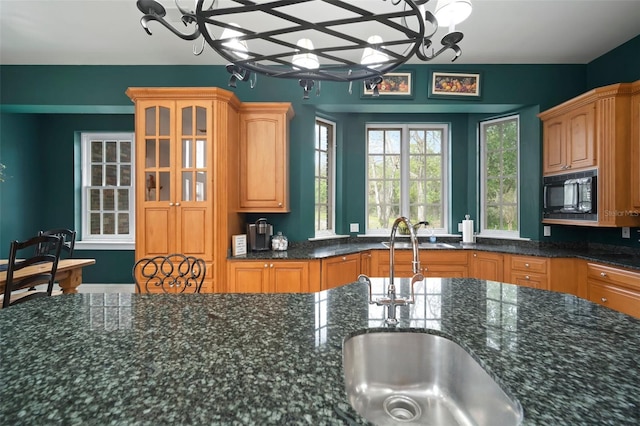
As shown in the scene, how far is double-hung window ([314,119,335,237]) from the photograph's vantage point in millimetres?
3805

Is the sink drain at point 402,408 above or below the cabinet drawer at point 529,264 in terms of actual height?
below

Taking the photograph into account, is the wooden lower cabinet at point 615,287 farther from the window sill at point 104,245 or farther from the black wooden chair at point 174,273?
the window sill at point 104,245

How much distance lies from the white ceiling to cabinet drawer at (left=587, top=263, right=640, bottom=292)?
2267mm

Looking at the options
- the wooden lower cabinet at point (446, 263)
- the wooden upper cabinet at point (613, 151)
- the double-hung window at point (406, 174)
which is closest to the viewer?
the wooden upper cabinet at point (613, 151)

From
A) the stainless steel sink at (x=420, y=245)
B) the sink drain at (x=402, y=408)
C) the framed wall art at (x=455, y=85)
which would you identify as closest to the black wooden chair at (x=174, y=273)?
the sink drain at (x=402, y=408)

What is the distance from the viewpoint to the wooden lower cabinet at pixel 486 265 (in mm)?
3189

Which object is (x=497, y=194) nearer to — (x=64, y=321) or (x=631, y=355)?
(x=631, y=355)

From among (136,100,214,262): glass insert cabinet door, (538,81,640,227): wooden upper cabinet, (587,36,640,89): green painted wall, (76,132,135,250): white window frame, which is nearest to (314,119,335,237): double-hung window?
(136,100,214,262): glass insert cabinet door

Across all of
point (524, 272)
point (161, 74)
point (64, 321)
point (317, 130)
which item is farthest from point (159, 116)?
point (524, 272)

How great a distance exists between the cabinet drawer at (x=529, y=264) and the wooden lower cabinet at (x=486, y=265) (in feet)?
0.42

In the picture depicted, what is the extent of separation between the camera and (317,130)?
3799 mm

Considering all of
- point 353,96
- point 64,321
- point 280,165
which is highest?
point 353,96

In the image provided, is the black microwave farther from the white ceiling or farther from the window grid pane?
the white ceiling

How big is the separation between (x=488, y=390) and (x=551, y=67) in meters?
4.11
